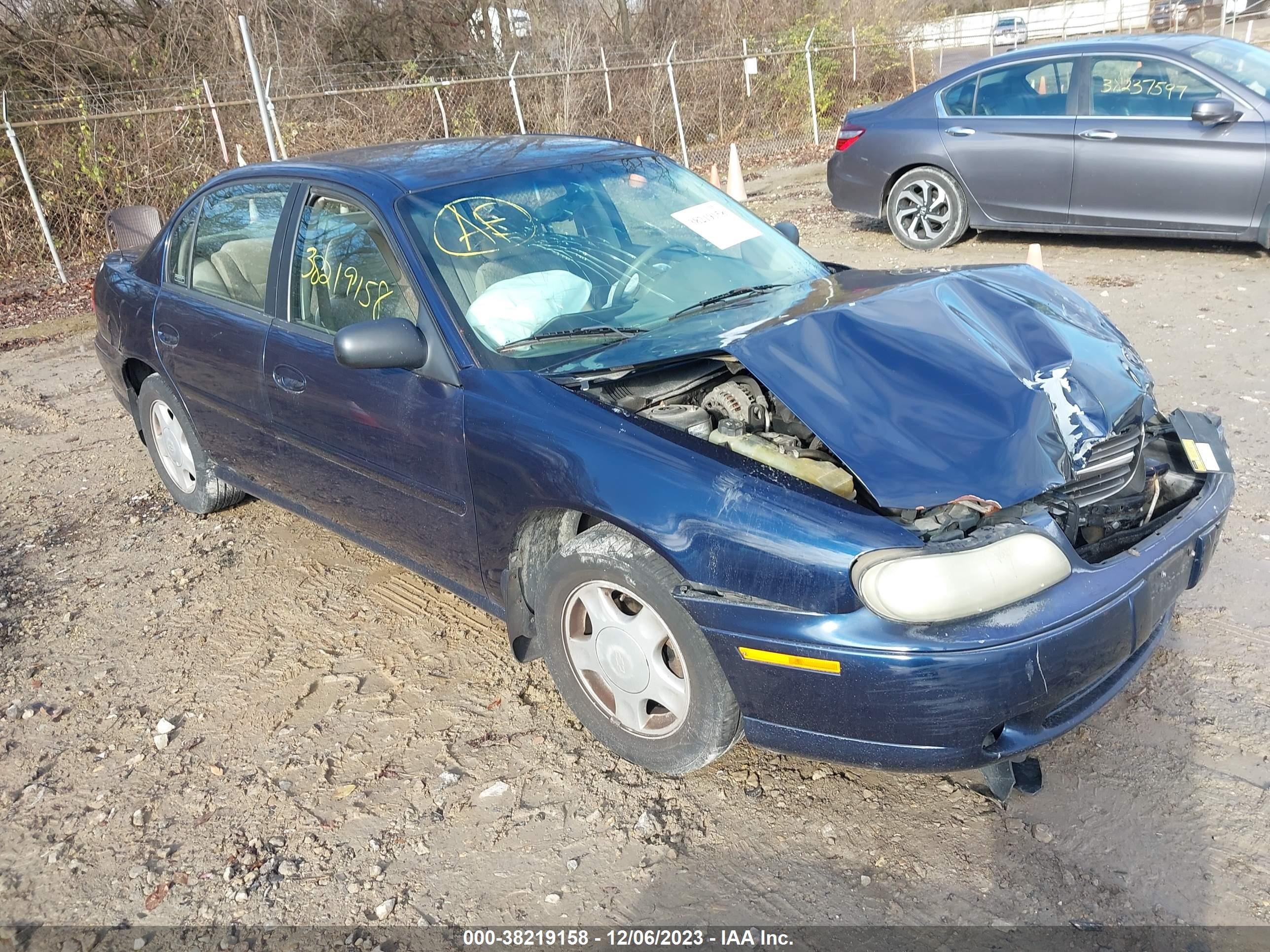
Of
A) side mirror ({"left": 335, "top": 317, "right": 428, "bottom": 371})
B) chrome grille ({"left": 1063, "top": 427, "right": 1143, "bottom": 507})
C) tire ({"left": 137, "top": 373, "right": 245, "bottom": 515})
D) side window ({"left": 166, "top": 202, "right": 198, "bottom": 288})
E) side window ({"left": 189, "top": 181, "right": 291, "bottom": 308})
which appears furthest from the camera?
tire ({"left": 137, "top": 373, "right": 245, "bottom": 515})

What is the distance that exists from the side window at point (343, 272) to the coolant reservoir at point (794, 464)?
45.9 inches

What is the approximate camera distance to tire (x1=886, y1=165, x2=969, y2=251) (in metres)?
8.55

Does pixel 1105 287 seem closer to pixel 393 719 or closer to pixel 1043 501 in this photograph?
pixel 1043 501

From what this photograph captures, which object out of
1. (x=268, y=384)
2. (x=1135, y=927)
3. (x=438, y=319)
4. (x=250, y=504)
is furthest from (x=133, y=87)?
(x=1135, y=927)

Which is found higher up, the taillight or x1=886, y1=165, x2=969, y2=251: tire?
the taillight

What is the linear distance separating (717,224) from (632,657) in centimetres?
185

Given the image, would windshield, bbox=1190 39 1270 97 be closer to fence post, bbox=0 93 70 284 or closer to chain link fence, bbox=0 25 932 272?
chain link fence, bbox=0 25 932 272

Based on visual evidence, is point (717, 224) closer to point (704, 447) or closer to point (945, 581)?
point (704, 447)

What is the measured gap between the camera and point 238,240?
13.3 feet

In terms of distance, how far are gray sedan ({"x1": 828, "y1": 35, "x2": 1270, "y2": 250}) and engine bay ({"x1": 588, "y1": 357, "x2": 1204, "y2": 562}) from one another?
5.05m

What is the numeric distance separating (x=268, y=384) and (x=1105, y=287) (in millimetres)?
6069

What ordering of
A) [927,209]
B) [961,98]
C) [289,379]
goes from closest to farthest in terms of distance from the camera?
[289,379] < [961,98] < [927,209]

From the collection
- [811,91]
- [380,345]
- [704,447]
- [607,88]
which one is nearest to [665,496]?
[704,447]

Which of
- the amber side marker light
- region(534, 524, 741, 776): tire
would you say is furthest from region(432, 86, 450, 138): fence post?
the amber side marker light
